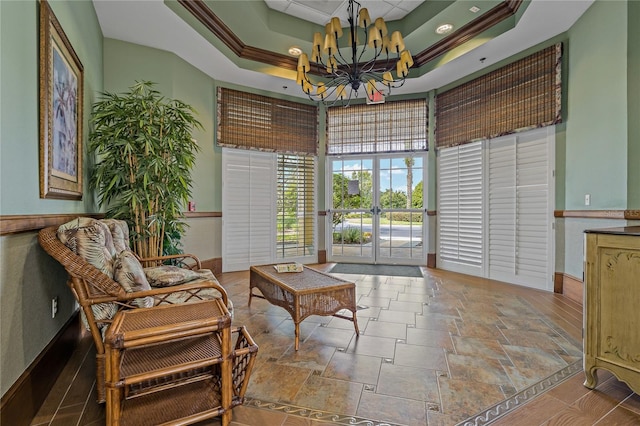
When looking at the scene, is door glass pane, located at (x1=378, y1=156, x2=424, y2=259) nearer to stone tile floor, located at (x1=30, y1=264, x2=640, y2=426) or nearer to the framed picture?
stone tile floor, located at (x1=30, y1=264, x2=640, y2=426)

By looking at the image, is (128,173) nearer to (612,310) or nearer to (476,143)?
(612,310)

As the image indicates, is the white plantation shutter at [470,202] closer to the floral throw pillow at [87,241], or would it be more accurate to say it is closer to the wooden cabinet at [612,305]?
the wooden cabinet at [612,305]

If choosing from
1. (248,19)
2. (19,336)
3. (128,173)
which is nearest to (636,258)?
(19,336)

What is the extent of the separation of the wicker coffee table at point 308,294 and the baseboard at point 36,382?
1487 millimetres

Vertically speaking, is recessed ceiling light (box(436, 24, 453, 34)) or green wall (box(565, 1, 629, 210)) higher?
recessed ceiling light (box(436, 24, 453, 34))

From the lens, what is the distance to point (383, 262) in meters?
5.82

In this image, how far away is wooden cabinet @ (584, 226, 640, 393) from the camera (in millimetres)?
1731

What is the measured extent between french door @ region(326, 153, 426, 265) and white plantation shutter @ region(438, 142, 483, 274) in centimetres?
36

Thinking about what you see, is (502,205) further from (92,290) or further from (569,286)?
(92,290)

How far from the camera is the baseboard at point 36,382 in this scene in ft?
4.64

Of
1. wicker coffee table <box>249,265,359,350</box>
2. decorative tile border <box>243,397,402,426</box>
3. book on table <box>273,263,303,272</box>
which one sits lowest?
decorative tile border <box>243,397,402,426</box>

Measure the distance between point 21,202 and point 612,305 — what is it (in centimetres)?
332

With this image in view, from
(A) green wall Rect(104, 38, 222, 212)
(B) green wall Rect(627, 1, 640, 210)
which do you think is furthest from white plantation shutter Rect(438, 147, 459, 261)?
(A) green wall Rect(104, 38, 222, 212)

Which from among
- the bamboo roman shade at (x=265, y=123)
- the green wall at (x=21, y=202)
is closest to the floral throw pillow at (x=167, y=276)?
the green wall at (x=21, y=202)
